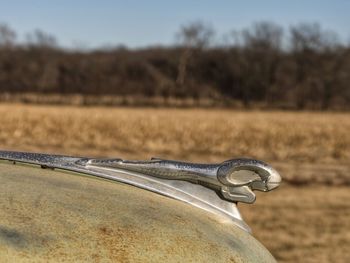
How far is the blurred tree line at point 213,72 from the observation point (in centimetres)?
5950

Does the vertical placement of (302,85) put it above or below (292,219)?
above

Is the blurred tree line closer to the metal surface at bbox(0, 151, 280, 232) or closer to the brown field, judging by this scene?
the brown field

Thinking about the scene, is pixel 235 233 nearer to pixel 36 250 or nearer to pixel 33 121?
pixel 36 250

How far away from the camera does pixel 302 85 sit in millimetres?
65250

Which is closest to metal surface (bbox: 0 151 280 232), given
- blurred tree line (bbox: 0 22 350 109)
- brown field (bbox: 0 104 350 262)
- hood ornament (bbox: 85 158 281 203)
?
hood ornament (bbox: 85 158 281 203)

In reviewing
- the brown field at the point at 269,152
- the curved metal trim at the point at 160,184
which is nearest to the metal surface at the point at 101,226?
the curved metal trim at the point at 160,184

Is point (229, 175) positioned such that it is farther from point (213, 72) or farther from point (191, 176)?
point (213, 72)

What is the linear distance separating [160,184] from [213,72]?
184 ft

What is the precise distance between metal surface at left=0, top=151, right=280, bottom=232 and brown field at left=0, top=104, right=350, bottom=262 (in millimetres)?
5053

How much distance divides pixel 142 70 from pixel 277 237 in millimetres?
59733

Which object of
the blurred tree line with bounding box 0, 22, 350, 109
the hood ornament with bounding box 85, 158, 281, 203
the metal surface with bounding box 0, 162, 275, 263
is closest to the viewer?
the metal surface with bounding box 0, 162, 275, 263

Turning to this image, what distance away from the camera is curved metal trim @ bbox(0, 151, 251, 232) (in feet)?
5.09

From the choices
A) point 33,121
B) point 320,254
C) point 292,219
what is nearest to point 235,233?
point 320,254

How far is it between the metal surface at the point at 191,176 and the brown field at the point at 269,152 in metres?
5.05
